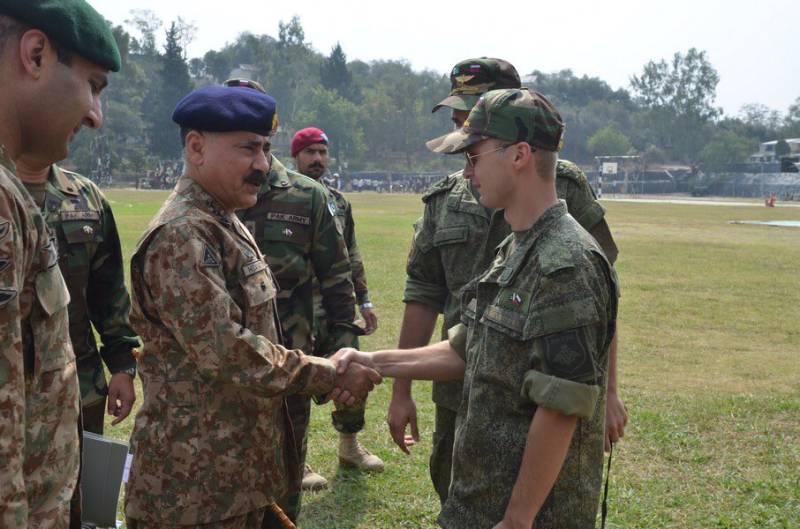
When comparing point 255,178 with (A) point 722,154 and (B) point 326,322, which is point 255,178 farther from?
(A) point 722,154

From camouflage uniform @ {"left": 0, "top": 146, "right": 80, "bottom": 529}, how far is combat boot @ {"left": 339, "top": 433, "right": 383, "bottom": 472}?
3.94 m

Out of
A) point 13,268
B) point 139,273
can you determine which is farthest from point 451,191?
point 13,268

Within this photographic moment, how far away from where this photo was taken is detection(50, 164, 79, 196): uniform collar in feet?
12.4

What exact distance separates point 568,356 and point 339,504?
10.9 feet

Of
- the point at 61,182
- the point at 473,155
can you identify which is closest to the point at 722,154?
the point at 61,182

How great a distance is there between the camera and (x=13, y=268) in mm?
1579

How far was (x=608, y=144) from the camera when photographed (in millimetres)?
122438

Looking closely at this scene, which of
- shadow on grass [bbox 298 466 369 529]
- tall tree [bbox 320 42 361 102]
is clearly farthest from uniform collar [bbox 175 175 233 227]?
tall tree [bbox 320 42 361 102]

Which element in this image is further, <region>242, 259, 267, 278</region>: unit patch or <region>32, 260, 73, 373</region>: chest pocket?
<region>242, 259, 267, 278</region>: unit patch

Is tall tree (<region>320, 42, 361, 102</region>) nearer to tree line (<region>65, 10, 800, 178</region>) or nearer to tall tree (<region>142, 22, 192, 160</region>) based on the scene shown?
tree line (<region>65, 10, 800, 178</region>)

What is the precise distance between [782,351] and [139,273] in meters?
9.25

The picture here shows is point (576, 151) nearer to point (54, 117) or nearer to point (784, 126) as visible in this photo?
point (784, 126)

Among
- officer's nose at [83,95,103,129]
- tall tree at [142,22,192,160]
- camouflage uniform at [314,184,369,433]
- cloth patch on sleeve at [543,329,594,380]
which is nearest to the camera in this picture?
officer's nose at [83,95,103,129]

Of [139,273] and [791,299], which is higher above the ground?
[139,273]
